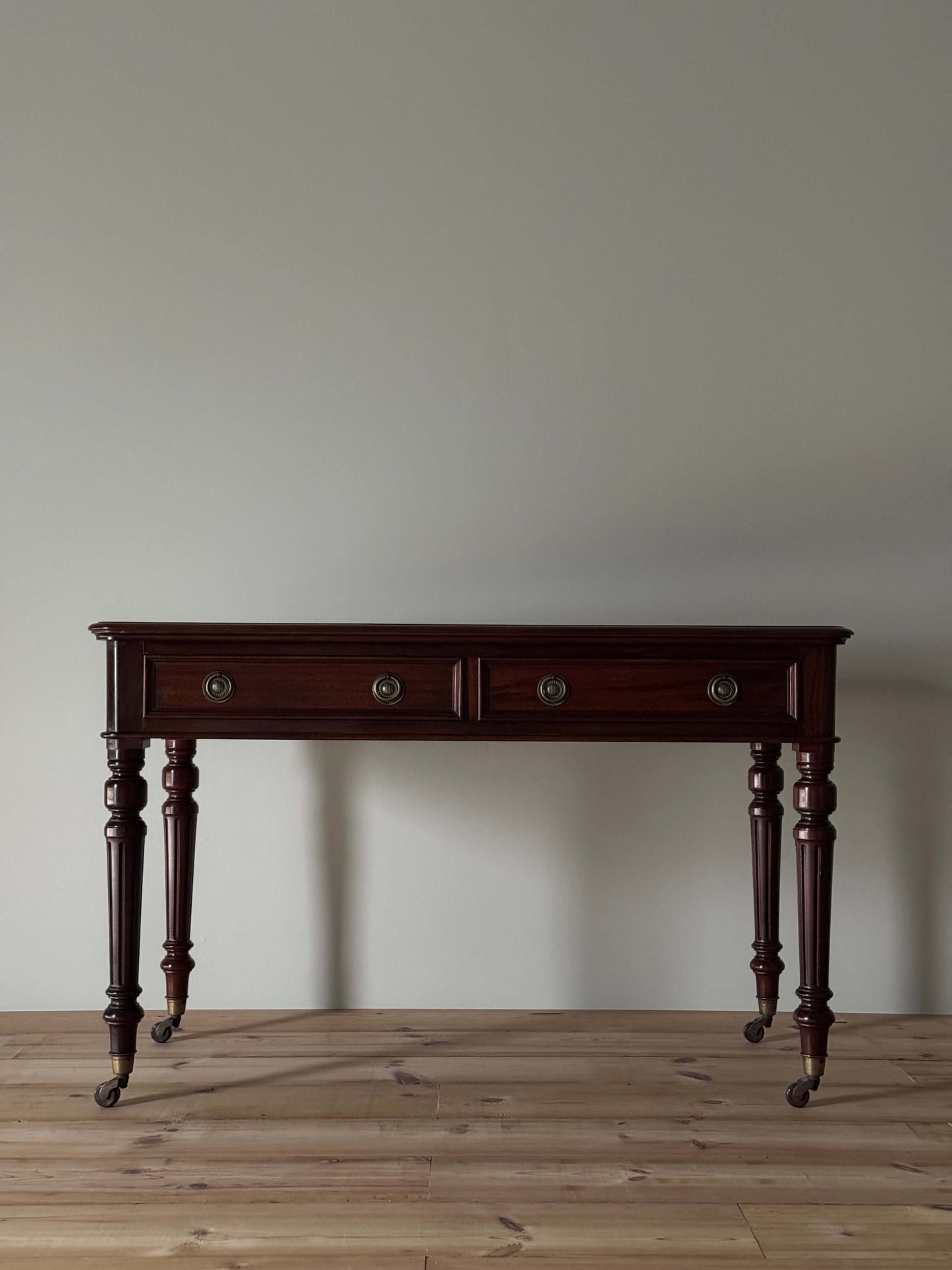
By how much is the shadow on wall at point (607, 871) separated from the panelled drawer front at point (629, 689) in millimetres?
→ 586

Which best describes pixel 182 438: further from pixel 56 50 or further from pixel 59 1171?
pixel 59 1171

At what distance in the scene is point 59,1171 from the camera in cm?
154

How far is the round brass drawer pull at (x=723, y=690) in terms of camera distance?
178cm

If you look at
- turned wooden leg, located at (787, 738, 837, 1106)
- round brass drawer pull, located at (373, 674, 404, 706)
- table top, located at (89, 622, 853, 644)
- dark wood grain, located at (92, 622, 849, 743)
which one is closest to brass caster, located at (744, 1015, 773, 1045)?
turned wooden leg, located at (787, 738, 837, 1106)

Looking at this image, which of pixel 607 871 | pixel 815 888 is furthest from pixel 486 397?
pixel 815 888

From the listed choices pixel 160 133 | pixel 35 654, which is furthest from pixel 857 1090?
pixel 160 133

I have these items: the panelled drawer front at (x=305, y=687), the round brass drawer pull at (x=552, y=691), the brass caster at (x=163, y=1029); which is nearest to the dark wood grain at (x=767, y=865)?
the round brass drawer pull at (x=552, y=691)

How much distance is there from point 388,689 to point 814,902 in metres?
0.80

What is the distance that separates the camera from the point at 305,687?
1791 mm

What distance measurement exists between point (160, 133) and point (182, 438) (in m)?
0.68

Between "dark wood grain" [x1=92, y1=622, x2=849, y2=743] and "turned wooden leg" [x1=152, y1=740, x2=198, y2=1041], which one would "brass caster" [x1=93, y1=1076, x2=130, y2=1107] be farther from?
"dark wood grain" [x1=92, y1=622, x2=849, y2=743]

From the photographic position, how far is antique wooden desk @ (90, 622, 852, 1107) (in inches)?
70.0

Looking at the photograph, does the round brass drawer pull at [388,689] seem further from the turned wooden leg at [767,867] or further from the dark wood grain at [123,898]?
the turned wooden leg at [767,867]

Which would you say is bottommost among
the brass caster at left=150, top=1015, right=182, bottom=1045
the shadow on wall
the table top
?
the brass caster at left=150, top=1015, right=182, bottom=1045
